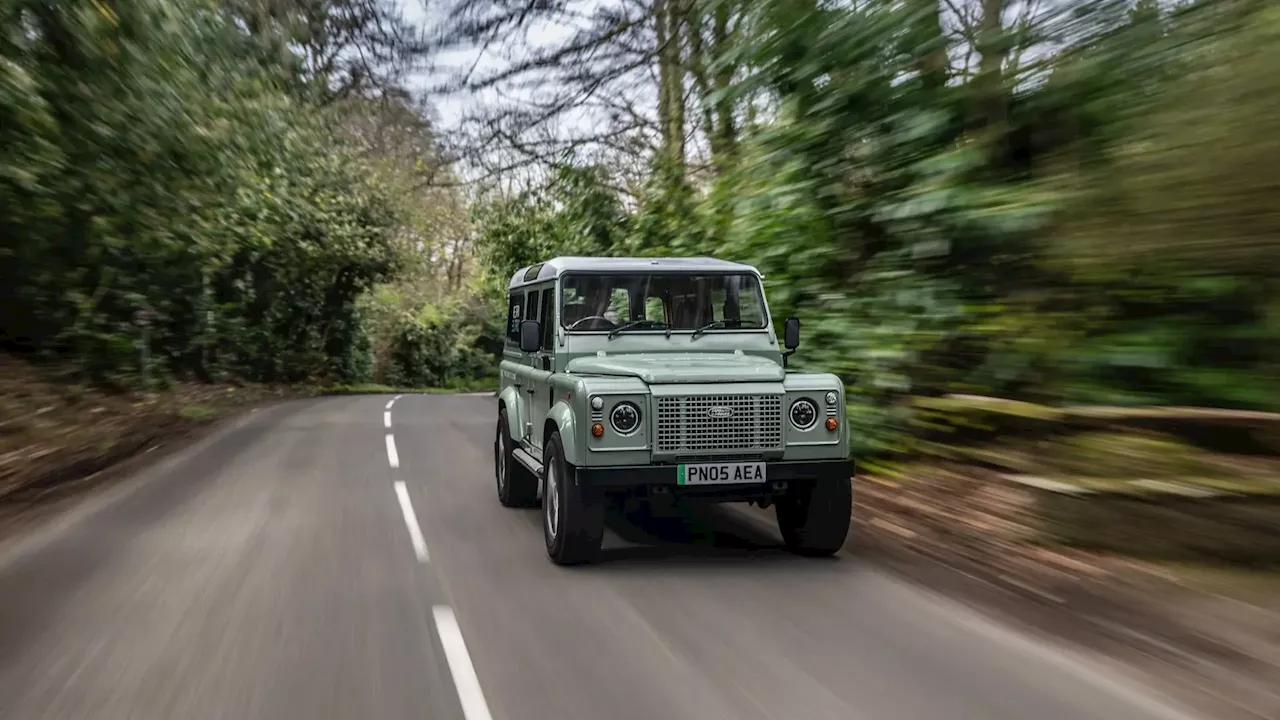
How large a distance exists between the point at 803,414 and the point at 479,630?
8.80 ft

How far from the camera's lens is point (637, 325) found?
8.65 meters

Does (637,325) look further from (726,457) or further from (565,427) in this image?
(726,457)

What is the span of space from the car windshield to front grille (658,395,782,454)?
66.5 inches

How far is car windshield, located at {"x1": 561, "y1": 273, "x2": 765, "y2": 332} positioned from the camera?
28.4 ft

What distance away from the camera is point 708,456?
23.1 feet

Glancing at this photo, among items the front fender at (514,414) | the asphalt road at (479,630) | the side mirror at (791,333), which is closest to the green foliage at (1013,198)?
the side mirror at (791,333)

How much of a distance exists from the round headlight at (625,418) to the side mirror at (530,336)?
1.72 metres

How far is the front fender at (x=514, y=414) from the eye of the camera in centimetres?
944

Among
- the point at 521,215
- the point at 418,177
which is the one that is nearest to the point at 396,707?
the point at 418,177

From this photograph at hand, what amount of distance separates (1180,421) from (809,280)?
5.36 metres

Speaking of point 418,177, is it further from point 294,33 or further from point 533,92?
point 294,33

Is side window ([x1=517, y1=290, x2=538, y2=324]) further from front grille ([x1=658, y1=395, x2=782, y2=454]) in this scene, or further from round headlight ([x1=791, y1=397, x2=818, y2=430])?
round headlight ([x1=791, y1=397, x2=818, y2=430])

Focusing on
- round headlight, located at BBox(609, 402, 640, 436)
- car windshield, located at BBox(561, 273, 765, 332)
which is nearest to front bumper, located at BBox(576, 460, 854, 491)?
round headlight, located at BBox(609, 402, 640, 436)

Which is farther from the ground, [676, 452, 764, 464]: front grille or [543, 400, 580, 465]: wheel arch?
[543, 400, 580, 465]: wheel arch
